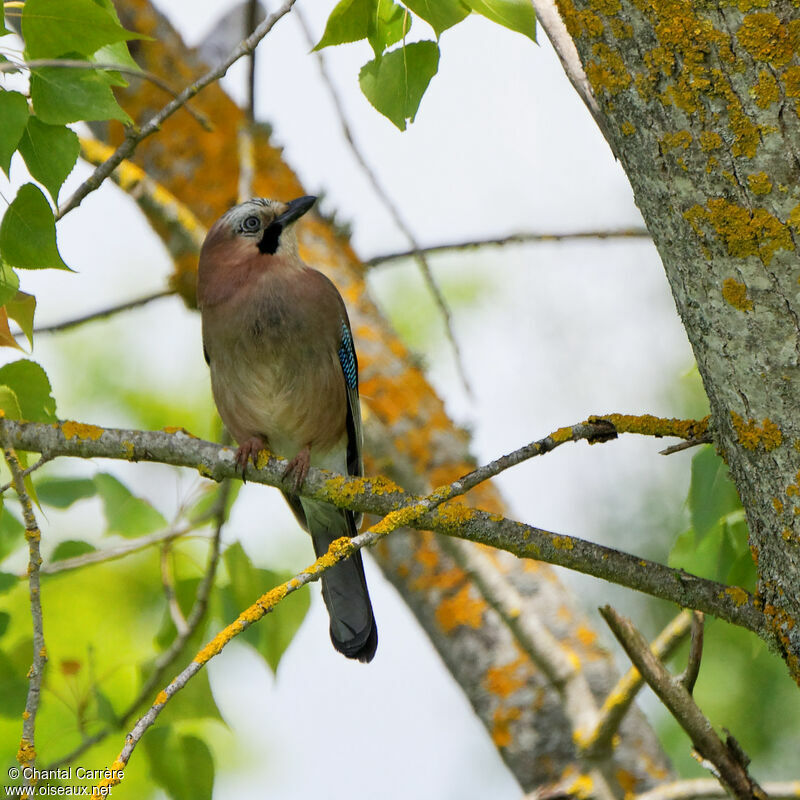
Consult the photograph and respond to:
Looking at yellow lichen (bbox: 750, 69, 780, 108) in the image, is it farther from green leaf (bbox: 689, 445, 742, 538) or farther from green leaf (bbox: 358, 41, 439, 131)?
green leaf (bbox: 689, 445, 742, 538)


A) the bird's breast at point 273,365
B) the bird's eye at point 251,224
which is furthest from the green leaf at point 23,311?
the bird's eye at point 251,224

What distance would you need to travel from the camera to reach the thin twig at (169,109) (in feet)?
7.73

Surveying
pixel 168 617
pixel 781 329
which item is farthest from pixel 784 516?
pixel 168 617

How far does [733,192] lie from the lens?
1.94 metres

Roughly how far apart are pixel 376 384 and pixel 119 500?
1.22 metres

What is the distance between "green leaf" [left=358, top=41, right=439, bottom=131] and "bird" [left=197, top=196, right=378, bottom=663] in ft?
5.17

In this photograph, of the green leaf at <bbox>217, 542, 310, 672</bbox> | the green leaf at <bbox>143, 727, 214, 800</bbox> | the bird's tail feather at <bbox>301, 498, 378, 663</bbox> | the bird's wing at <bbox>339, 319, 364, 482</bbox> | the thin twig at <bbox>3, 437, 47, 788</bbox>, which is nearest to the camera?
the thin twig at <bbox>3, 437, 47, 788</bbox>

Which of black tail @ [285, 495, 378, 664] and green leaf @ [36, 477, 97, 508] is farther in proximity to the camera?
black tail @ [285, 495, 378, 664]

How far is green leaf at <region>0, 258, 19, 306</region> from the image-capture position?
2.19 m

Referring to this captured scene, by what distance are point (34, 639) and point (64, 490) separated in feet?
5.03

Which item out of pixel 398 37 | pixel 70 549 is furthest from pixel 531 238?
pixel 70 549

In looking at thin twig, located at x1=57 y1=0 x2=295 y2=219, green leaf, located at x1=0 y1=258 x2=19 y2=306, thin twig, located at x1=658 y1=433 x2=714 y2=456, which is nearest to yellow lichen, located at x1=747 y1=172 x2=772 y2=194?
thin twig, located at x1=658 y1=433 x2=714 y2=456

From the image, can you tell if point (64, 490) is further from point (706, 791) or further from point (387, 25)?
point (706, 791)

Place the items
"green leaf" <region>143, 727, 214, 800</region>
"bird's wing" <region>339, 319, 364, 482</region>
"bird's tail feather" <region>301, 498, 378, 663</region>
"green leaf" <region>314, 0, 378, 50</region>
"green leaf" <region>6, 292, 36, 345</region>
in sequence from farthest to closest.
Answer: "bird's wing" <region>339, 319, 364, 482</region> → "bird's tail feather" <region>301, 498, 378, 663</region> → "green leaf" <region>143, 727, 214, 800</region> → "green leaf" <region>6, 292, 36, 345</region> → "green leaf" <region>314, 0, 378, 50</region>
